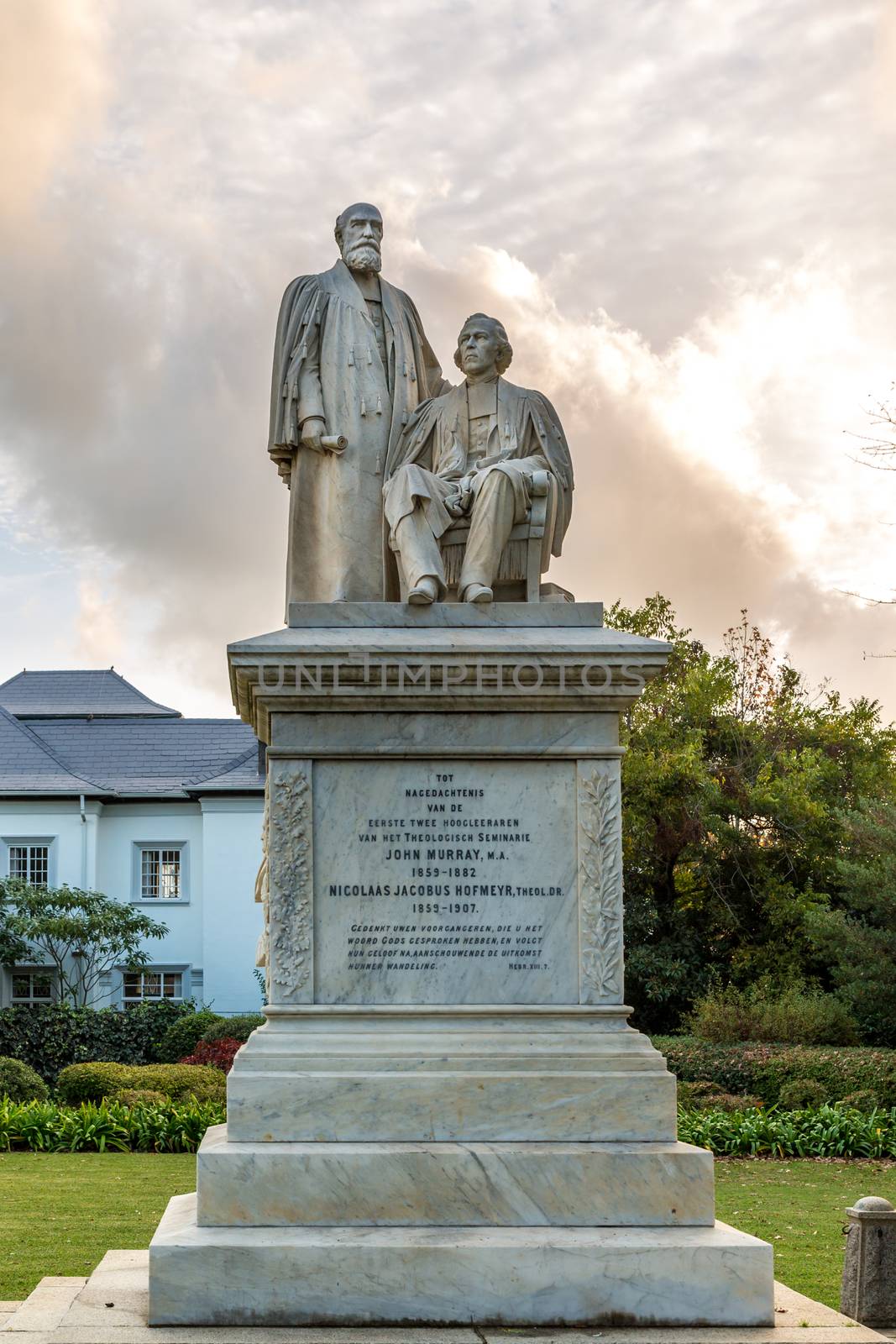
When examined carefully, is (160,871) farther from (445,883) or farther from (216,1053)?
(445,883)

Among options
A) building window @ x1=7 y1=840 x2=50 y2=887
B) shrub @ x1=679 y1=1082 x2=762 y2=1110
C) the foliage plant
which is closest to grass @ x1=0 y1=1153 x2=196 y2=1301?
the foliage plant

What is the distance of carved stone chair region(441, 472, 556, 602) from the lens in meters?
7.27

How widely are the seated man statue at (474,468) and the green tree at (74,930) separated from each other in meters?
27.6

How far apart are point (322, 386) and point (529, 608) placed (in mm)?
2092

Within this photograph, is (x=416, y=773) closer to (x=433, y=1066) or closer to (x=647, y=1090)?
(x=433, y=1066)

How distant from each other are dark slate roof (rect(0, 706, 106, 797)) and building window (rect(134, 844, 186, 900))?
2.14 m

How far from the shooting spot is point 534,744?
677 centimetres

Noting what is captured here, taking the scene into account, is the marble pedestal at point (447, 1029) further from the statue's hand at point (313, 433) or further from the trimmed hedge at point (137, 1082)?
the trimmed hedge at point (137, 1082)

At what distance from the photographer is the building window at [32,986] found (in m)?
35.8

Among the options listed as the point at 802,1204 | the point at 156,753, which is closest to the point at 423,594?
the point at 802,1204

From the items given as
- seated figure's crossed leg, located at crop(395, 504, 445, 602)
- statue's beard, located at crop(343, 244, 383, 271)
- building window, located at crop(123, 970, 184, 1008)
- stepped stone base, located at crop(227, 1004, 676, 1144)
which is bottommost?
building window, located at crop(123, 970, 184, 1008)

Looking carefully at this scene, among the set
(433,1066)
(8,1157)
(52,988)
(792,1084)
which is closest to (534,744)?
(433,1066)

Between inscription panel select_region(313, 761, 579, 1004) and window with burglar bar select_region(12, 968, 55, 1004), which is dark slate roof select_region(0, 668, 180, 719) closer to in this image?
window with burglar bar select_region(12, 968, 55, 1004)

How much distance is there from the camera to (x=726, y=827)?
28.5 metres
